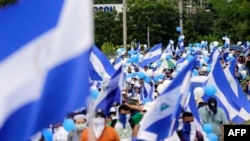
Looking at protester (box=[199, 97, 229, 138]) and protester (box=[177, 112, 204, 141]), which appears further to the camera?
protester (box=[199, 97, 229, 138])


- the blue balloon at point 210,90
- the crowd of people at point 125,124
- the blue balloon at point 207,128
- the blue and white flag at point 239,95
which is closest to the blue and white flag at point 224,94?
the blue and white flag at point 239,95

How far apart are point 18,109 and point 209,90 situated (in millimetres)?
7963

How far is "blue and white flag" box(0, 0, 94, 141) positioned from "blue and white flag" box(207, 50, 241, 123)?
8.69m

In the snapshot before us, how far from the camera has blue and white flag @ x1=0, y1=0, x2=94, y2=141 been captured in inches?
229

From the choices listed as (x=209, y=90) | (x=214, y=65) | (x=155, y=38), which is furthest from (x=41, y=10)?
(x=155, y=38)

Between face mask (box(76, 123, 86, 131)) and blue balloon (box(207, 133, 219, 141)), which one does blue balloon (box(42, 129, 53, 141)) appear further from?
blue balloon (box(207, 133, 219, 141))

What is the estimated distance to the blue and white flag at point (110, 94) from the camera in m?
10.7

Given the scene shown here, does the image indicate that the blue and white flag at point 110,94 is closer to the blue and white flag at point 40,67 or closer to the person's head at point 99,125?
the person's head at point 99,125

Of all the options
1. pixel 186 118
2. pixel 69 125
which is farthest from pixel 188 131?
pixel 69 125

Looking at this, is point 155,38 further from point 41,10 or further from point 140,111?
point 41,10

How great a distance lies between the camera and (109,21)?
6769 cm

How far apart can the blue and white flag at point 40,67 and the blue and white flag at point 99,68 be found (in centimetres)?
1043

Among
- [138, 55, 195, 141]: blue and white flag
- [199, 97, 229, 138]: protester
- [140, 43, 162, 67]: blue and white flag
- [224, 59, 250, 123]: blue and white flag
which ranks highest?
[138, 55, 195, 141]: blue and white flag

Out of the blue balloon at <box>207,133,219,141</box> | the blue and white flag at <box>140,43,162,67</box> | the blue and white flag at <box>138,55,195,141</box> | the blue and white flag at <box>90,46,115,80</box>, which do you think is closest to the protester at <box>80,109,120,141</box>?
the blue and white flag at <box>138,55,195,141</box>
